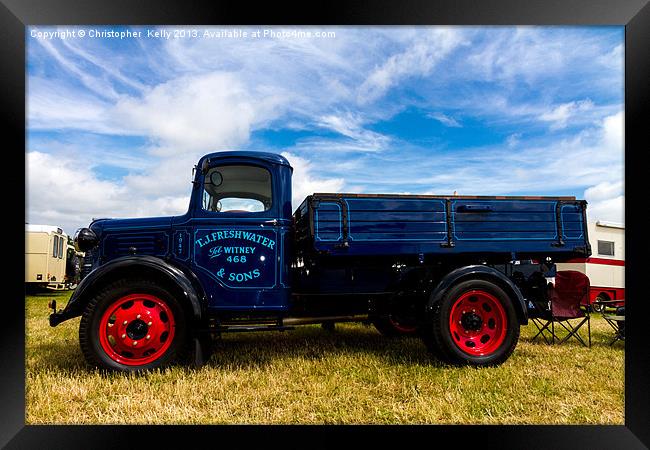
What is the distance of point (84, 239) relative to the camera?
3.91 m

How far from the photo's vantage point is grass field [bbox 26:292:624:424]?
2.92 m

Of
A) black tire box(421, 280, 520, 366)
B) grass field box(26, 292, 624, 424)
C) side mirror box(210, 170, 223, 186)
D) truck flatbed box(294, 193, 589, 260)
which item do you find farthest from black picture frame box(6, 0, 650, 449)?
side mirror box(210, 170, 223, 186)

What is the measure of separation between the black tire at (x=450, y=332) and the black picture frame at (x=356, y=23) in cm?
124

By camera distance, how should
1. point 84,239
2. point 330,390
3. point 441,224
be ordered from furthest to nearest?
1. point 441,224
2. point 84,239
3. point 330,390

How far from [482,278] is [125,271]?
133 inches

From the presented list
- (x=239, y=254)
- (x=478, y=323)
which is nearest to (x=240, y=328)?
(x=239, y=254)

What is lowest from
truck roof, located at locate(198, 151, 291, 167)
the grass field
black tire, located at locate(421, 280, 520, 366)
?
the grass field

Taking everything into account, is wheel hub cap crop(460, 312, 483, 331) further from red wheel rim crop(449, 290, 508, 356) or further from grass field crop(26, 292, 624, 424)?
grass field crop(26, 292, 624, 424)

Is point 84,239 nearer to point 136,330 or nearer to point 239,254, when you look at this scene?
point 136,330

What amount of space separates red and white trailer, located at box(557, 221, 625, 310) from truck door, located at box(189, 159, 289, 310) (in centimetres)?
978

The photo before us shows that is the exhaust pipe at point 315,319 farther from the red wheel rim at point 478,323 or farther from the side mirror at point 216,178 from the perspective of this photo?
→ the side mirror at point 216,178

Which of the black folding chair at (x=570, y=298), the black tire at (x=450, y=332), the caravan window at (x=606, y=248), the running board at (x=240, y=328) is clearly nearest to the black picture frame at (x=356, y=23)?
the running board at (x=240, y=328)

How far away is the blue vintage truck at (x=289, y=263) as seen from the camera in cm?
366

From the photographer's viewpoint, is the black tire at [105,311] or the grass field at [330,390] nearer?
the grass field at [330,390]
